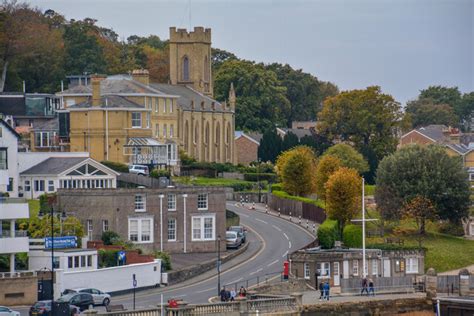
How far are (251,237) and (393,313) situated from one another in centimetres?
2045

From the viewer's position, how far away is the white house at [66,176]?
9806 cm

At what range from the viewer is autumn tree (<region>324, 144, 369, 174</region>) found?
132 metres

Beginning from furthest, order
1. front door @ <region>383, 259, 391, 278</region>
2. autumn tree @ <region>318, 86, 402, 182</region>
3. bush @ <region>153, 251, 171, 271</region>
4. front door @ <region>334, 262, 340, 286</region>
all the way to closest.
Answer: autumn tree @ <region>318, 86, 402, 182</region> → front door @ <region>383, 259, 391, 278</region> → front door @ <region>334, 262, 340, 286</region> → bush @ <region>153, 251, 171, 271</region>

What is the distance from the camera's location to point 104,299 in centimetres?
7369

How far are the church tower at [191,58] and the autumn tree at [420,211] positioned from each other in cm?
5207

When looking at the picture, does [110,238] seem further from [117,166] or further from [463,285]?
[117,166]

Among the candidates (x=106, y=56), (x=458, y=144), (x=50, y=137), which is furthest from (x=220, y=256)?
(x=106, y=56)

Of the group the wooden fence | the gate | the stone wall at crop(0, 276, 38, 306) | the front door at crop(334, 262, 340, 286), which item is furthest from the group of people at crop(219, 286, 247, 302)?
the wooden fence

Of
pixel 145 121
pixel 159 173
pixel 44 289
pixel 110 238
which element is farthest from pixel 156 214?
pixel 145 121

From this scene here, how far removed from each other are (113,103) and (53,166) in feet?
49.6

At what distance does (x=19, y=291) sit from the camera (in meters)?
75.2

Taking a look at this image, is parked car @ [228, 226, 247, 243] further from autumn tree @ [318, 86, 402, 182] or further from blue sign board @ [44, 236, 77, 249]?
autumn tree @ [318, 86, 402, 182]

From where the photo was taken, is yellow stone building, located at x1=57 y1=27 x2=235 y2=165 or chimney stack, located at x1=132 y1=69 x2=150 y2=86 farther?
chimney stack, located at x1=132 y1=69 x2=150 y2=86

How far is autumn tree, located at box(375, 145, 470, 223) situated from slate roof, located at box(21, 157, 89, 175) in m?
20.3
